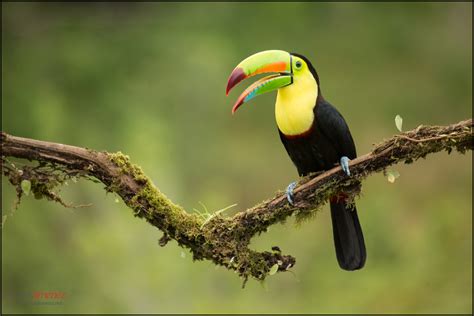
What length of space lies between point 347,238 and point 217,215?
781mm

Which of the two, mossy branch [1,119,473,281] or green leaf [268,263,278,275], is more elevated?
mossy branch [1,119,473,281]

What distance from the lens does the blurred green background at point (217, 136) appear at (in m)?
6.76

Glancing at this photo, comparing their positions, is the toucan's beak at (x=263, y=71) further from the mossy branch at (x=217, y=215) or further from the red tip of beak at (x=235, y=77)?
the mossy branch at (x=217, y=215)

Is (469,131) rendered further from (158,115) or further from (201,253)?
(158,115)

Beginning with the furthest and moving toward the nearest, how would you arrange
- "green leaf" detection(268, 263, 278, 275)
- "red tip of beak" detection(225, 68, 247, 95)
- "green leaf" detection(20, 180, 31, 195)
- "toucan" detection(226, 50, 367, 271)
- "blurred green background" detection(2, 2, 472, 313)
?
"blurred green background" detection(2, 2, 472, 313), "toucan" detection(226, 50, 367, 271), "red tip of beak" detection(225, 68, 247, 95), "green leaf" detection(268, 263, 278, 275), "green leaf" detection(20, 180, 31, 195)

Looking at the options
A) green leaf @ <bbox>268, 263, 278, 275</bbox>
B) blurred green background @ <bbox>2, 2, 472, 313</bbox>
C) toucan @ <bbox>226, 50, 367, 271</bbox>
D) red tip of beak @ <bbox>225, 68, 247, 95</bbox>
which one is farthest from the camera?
blurred green background @ <bbox>2, 2, 472, 313</bbox>

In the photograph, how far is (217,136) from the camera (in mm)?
8758

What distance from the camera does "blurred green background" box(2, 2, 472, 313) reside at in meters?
6.76

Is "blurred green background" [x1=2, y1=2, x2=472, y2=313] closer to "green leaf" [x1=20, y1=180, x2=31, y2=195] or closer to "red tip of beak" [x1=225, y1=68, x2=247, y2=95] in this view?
"red tip of beak" [x1=225, y1=68, x2=247, y2=95]

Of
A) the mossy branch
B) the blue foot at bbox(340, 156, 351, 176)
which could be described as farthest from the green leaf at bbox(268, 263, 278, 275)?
the blue foot at bbox(340, 156, 351, 176)

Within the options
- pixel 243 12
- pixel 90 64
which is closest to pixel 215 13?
pixel 243 12

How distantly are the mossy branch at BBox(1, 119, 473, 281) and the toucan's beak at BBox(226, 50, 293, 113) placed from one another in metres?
0.52

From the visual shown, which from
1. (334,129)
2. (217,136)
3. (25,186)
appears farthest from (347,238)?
(217,136)

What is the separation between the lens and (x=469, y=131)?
3.15m
